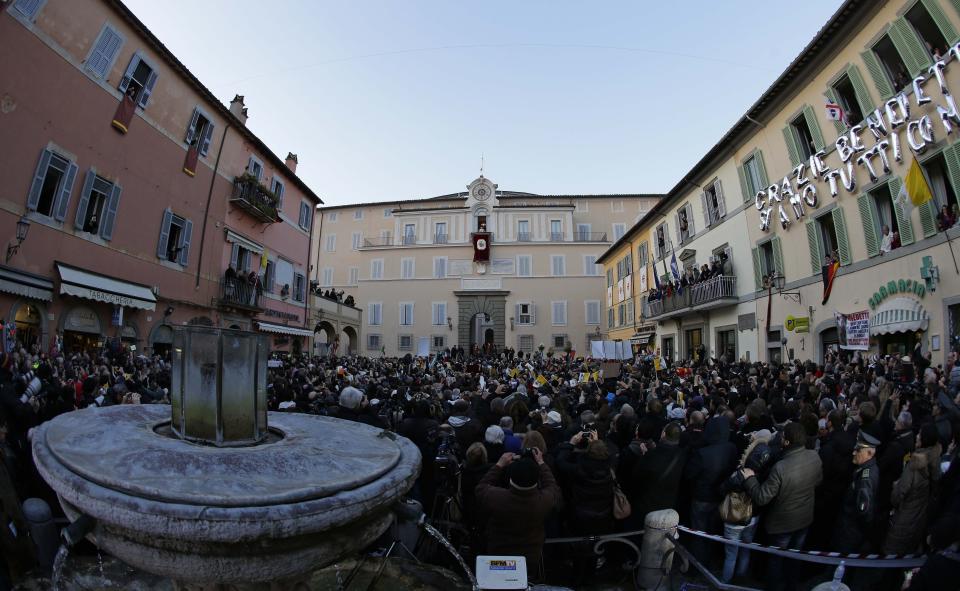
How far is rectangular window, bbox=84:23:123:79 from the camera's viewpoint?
49.1 ft

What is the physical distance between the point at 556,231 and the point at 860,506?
138 feet

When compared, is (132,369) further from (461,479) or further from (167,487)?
(167,487)

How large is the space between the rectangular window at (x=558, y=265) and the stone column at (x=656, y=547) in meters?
40.5

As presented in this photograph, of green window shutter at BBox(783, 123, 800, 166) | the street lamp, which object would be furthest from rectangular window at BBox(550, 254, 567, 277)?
the street lamp

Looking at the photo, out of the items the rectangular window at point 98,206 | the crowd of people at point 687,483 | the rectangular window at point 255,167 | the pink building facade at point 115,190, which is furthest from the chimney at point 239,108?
the crowd of people at point 687,483

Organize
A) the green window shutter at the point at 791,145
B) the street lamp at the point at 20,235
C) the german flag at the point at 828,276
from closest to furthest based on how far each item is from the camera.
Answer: the street lamp at the point at 20,235 < the german flag at the point at 828,276 < the green window shutter at the point at 791,145

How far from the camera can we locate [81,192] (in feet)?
48.8

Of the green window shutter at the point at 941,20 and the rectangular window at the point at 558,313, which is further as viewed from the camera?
the rectangular window at the point at 558,313

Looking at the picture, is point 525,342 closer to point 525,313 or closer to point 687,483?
point 525,313

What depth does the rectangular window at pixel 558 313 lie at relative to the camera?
143ft

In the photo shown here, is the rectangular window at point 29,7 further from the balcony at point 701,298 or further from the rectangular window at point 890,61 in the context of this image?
the balcony at point 701,298

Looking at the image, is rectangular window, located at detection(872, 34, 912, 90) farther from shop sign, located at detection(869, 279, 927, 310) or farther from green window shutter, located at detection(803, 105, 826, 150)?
shop sign, located at detection(869, 279, 927, 310)

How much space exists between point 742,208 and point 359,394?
67.0 feet

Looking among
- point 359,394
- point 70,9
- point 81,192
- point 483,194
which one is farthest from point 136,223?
point 483,194
